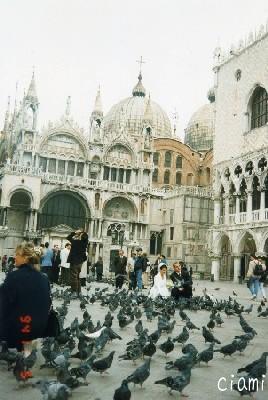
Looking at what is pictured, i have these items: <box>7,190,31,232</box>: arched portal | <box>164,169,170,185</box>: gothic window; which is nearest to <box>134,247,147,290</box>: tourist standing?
<box>7,190,31,232</box>: arched portal

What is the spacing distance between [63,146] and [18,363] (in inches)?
Result: 1493

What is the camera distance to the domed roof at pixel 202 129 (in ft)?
186

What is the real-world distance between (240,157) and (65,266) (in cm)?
2004

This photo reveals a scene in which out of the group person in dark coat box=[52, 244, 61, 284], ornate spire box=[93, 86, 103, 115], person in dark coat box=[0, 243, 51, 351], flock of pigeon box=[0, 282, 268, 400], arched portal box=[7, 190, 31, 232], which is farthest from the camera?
ornate spire box=[93, 86, 103, 115]

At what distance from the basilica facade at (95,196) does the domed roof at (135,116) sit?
8098 mm

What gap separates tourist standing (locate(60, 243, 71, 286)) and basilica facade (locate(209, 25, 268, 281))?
1570 centimetres

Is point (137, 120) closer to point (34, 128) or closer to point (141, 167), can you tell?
point (141, 167)

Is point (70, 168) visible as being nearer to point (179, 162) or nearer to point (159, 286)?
point (179, 162)

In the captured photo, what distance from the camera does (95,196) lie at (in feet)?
134

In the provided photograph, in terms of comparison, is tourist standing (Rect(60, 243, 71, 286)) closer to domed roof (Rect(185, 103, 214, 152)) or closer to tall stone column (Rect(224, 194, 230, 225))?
tall stone column (Rect(224, 194, 230, 225))

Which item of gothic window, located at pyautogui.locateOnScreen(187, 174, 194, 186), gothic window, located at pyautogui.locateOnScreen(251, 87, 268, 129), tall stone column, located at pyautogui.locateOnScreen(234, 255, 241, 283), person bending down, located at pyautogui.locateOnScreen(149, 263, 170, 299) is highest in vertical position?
gothic window, located at pyautogui.locateOnScreen(251, 87, 268, 129)

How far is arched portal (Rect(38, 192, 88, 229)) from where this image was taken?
3950 centimetres

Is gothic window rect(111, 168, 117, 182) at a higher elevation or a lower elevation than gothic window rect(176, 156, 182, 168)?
lower

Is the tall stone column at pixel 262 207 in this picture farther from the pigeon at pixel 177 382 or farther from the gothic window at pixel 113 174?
the pigeon at pixel 177 382
